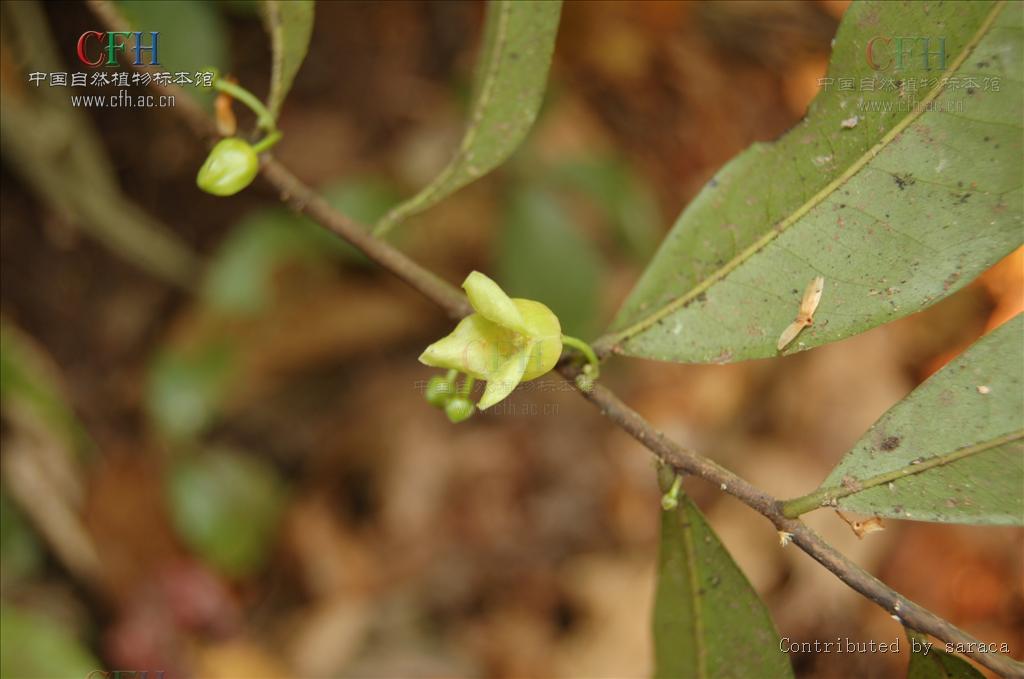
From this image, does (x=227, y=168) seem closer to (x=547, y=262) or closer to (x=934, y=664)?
(x=934, y=664)

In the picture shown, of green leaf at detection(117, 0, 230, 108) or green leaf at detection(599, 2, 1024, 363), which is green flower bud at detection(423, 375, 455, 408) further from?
green leaf at detection(117, 0, 230, 108)

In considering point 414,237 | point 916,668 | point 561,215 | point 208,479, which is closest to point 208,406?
point 208,479

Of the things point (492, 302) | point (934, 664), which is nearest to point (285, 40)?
point (492, 302)

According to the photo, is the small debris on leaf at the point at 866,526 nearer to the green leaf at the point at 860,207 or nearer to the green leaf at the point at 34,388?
the green leaf at the point at 860,207

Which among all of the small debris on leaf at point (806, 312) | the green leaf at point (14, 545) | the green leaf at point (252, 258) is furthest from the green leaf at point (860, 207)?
the green leaf at point (14, 545)

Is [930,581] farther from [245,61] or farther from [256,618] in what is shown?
[245,61]

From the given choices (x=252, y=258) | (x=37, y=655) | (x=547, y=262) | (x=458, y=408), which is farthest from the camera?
(x=547, y=262)
